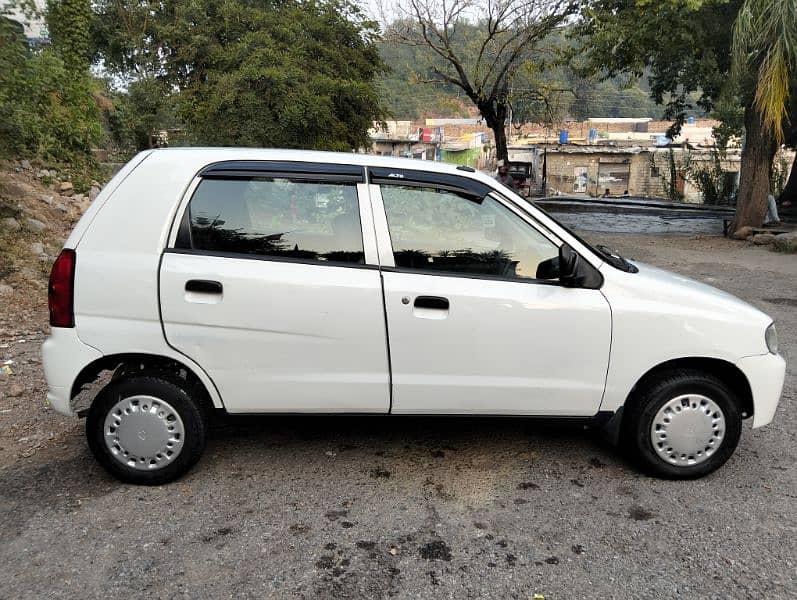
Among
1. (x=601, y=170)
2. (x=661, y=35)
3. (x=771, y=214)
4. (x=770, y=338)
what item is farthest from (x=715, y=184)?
(x=770, y=338)

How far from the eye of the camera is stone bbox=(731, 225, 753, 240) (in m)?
14.5

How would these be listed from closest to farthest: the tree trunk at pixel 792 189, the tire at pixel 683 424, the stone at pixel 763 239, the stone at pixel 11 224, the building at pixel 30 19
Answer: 1. the tire at pixel 683 424
2. the stone at pixel 11 224
3. the building at pixel 30 19
4. the stone at pixel 763 239
5. the tree trunk at pixel 792 189

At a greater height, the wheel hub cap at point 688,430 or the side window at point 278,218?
the side window at point 278,218

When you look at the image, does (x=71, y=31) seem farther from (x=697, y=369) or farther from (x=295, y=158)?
(x=697, y=369)

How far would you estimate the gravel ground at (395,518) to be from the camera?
111 inches

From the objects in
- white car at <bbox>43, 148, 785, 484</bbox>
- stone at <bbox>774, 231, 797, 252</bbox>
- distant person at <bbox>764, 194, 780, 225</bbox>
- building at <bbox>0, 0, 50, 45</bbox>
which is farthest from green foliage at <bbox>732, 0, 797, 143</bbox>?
building at <bbox>0, 0, 50, 45</bbox>

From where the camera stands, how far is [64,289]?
3.39 meters

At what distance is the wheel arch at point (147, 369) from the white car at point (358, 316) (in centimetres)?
1

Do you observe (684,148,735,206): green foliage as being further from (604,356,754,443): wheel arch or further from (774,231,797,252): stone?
(604,356,754,443): wheel arch

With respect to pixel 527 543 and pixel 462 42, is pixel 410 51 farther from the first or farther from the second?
pixel 527 543

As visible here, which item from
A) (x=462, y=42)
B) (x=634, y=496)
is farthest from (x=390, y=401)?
(x=462, y=42)

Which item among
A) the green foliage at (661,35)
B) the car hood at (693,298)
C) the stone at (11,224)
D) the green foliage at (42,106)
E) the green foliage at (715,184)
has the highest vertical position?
the green foliage at (661,35)

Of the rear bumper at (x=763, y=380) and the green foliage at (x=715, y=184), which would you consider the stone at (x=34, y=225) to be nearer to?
the rear bumper at (x=763, y=380)

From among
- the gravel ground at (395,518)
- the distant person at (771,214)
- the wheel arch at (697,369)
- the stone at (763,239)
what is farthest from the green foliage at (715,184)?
the wheel arch at (697,369)
